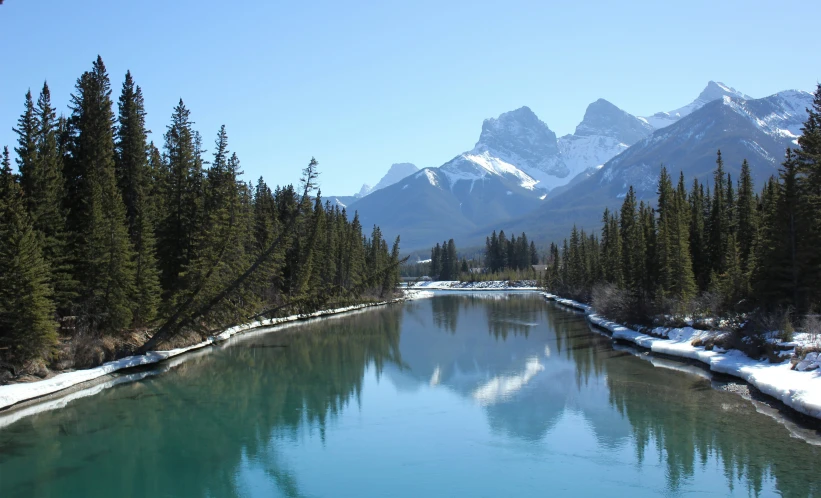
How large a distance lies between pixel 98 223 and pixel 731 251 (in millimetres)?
38130

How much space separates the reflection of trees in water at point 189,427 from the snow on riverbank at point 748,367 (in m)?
16.1

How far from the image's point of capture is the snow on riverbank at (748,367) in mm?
21141

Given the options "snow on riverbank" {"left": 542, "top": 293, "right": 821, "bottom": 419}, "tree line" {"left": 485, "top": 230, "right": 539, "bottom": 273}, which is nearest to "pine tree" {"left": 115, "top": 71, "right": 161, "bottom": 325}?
"snow on riverbank" {"left": 542, "top": 293, "right": 821, "bottom": 419}

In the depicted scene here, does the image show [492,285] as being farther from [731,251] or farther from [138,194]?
[138,194]

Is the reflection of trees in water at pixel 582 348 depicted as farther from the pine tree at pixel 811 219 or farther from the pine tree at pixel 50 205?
the pine tree at pixel 50 205

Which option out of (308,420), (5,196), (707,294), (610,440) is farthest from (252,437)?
(707,294)

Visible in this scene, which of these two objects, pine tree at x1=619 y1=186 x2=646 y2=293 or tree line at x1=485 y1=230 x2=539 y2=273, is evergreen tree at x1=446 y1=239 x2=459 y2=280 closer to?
tree line at x1=485 y1=230 x2=539 y2=273

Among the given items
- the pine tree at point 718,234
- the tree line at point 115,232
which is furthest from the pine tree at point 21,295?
the pine tree at point 718,234

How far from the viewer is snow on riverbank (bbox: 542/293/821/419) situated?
21.1 metres

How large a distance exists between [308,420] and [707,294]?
2886 cm

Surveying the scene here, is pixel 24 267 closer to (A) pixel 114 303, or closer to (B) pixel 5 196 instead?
(B) pixel 5 196

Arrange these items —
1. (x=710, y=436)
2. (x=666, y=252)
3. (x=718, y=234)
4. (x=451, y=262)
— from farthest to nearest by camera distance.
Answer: (x=451, y=262) → (x=718, y=234) → (x=666, y=252) → (x=710, y=436)

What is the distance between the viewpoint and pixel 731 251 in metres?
41.4

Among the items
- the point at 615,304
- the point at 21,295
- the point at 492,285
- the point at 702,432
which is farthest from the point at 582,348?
the point at 492,285
